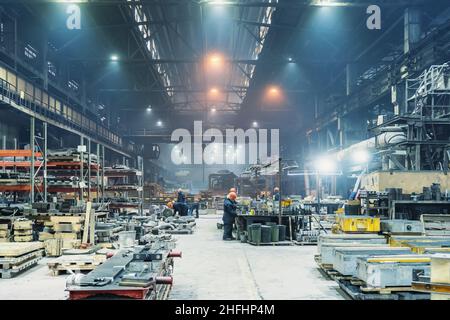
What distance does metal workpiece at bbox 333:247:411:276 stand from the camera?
5148 millimetres

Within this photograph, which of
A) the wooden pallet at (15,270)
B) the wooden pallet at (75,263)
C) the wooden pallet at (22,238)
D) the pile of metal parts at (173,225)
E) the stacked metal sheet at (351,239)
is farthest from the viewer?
the pile of metal parts at (173,225)

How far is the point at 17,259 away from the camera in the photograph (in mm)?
6457

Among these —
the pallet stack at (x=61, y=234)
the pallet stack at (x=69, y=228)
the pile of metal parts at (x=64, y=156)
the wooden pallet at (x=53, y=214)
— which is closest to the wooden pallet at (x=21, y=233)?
the pallet stack at (x=61, y=234)

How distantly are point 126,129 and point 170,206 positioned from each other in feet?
66.5

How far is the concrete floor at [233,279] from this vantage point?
5.26 m

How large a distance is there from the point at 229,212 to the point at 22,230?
16.3 feet

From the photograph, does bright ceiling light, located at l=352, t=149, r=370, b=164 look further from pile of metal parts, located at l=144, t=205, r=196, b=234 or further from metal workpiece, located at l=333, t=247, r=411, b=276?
metal workpiece, located at l=333, t=247, r=411, b=276

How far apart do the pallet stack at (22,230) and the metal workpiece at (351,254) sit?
6.27 m

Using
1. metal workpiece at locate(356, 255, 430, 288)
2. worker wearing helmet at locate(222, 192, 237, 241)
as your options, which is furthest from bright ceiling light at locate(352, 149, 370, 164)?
metal workpiece at locate(356, 255, 430, 288)

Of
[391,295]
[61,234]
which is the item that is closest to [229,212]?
[61,234]

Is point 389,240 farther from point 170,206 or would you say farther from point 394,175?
point 170,206

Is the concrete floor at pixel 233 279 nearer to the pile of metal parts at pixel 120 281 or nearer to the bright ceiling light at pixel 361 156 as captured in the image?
the pile of metal parts at pixel 120 281

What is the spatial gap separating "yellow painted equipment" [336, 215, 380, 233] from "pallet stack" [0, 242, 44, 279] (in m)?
5.70

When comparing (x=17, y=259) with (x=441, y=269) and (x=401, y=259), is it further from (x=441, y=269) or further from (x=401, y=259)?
(x=441, y=269)
